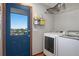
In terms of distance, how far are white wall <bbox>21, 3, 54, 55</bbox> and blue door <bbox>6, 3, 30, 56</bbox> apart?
24cm

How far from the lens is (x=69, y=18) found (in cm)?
326

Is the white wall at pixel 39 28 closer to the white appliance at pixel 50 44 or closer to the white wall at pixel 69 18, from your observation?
the white wall at pixel 69 18

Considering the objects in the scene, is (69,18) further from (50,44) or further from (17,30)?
(17,30)

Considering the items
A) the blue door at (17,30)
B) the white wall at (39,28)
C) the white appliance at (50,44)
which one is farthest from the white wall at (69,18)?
the blue door at (17,30)

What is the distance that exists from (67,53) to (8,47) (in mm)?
1614

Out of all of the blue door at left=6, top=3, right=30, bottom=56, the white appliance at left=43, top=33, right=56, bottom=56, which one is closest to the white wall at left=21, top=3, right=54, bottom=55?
the blue door at left=6, top=3, right=30, bottom=56

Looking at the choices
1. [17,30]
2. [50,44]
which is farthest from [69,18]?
[17,30]

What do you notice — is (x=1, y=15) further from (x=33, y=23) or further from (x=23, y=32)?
(x=33, y=23)

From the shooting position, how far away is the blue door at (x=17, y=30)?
2.84 metres

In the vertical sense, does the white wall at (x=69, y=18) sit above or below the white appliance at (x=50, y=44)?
above

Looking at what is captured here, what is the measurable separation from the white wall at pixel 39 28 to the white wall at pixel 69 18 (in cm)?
31

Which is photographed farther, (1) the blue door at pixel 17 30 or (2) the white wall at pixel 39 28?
(2) the white wall at pixel 39 28

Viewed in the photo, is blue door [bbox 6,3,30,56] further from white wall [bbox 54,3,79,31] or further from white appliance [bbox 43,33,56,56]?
white wall [bbox 54,3,79,31]

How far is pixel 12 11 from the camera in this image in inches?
117
